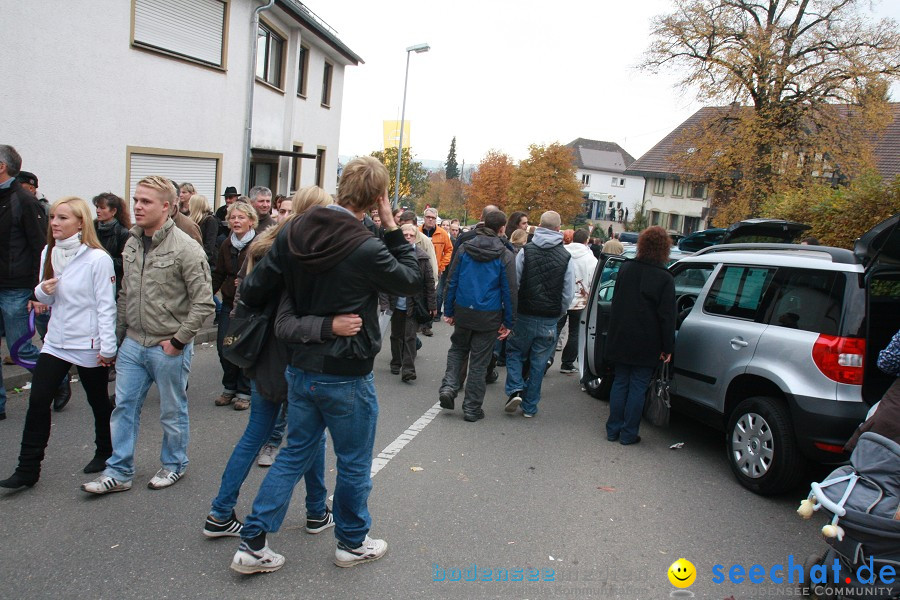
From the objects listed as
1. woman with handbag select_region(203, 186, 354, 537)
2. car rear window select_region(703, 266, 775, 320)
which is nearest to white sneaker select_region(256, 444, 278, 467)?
woman with handbag select_region(203, 186, 354, 537)

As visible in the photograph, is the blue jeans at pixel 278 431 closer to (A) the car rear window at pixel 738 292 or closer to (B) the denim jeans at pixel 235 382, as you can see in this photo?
(B) the denim jeans at pixel 235 382

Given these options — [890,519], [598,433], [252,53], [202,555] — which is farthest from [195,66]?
[890,519]

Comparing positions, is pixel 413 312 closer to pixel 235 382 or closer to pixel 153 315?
pixel 235 382

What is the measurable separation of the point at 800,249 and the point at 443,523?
3.50m

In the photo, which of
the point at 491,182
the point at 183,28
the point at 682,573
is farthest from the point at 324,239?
the point at 491,182

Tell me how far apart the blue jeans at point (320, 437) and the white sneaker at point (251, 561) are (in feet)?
0.26

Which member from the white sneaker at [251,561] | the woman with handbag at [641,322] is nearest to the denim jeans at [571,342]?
the woman with handbag at [641,322]

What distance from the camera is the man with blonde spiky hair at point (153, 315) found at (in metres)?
4.18

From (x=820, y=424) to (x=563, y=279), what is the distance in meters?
2.79

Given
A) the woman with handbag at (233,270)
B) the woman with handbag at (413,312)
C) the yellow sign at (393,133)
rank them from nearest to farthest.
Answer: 1. the woman with handbag at (233,270)
2. the woman with handbag at (413,312)
3. the yellow sign at (393,133)

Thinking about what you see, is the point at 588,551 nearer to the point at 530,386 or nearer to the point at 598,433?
the point at 598,433

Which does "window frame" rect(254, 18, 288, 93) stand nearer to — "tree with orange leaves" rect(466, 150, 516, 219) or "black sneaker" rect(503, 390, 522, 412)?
"black sneaker" rect(503, 390, 522, 412)

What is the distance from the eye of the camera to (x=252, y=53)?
1541 centimetres

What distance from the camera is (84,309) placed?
4238 mm
